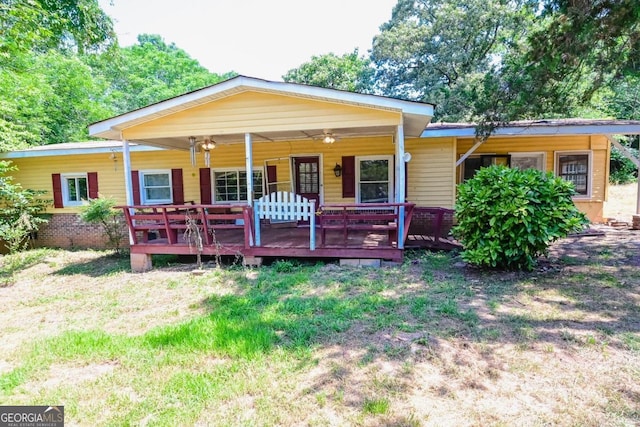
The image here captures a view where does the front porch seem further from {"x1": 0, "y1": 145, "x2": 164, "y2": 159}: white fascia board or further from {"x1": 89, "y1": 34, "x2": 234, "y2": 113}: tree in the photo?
{"x1": 89, "y1": 34, "x2": 234, "y2": 113}: tree

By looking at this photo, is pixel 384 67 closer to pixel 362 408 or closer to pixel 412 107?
pixel 412 107

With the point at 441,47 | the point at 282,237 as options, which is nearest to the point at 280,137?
the point at 282,237

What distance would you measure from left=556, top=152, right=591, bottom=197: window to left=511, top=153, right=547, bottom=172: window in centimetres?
37

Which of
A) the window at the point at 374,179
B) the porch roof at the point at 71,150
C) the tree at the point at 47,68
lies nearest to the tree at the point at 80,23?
the tree at the point at 47,68

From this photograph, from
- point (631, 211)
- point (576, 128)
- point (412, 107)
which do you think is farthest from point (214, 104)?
point (631, 211)

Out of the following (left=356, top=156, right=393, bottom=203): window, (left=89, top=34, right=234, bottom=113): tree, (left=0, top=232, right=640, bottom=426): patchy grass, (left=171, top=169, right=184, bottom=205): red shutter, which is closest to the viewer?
(left=0, top=232, right=640, bottom=426): patchy grass

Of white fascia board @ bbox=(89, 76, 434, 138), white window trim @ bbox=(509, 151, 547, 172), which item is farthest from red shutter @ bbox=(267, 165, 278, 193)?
white window trim @ bbox=(509, 151, 547, 172)

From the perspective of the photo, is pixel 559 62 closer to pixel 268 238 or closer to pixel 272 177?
pixel 268 238

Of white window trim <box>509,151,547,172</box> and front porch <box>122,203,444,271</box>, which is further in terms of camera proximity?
white window trim <box>509,151,547,172</box>

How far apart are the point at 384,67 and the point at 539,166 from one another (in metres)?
14.1

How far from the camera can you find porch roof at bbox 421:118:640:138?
7.46m

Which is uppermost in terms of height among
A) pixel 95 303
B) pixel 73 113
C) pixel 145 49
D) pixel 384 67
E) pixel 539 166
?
pixel 145 49

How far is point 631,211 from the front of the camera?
42.3ft

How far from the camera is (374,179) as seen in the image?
8.91 meters
